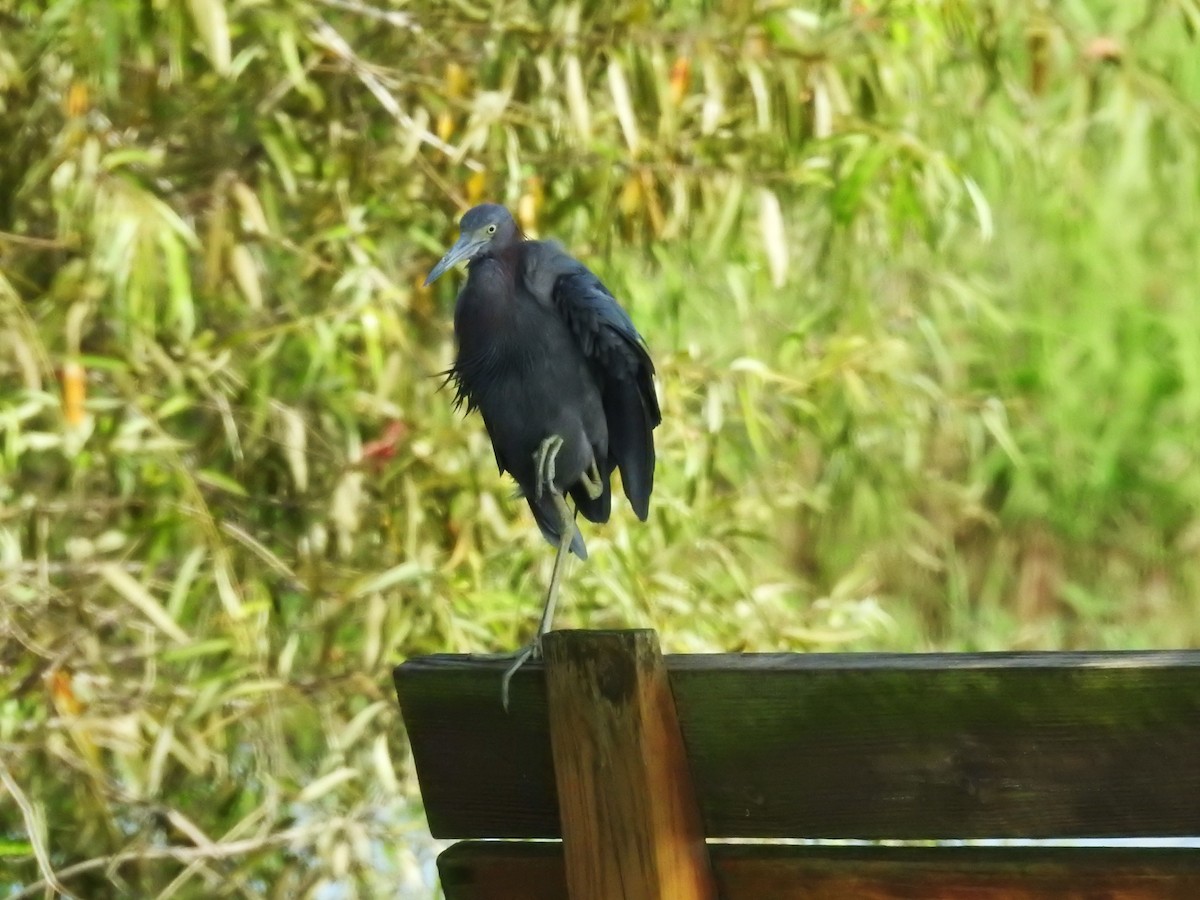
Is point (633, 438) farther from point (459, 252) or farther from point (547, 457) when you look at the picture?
point (459, 252)

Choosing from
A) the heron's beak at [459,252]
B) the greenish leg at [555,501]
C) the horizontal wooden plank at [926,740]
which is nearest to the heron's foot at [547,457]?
the greenish leg at [555,501]

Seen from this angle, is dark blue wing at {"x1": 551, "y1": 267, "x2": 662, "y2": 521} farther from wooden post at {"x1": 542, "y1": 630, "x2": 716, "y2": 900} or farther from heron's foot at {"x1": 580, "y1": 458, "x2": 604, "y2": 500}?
wooden post at {"x1": 542, "y1": 630, "x2": 716, "y2": 900}

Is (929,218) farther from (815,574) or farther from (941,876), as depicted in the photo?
(815,574)

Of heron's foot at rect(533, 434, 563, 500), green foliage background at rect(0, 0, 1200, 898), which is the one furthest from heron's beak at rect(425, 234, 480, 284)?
green foliage background at rect(0, 0, 1200, 898)

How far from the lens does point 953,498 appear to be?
4.85 m

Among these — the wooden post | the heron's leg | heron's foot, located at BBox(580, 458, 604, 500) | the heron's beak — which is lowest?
the wooden post

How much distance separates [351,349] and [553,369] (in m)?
1.01

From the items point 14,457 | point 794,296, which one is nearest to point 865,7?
point 794,296

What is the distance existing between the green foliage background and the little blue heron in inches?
22.1

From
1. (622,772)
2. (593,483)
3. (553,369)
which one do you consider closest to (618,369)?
(553,369)

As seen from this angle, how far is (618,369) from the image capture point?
206cm

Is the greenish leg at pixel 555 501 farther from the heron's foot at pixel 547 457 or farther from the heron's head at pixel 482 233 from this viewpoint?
the heron's head at pixel 482 233

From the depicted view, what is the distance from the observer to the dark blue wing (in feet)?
6.70

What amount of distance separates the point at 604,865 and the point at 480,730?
18cm
